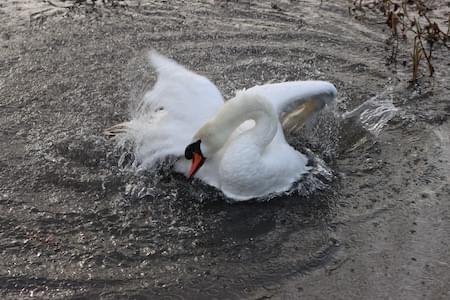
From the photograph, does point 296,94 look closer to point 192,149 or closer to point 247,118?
point 247,118

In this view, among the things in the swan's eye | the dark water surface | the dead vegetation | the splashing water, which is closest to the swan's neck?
the swan's eye

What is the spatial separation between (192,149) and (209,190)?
0.48 metres

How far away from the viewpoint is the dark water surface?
15.6ft

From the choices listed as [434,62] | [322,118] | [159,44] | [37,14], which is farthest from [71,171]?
[434,62]

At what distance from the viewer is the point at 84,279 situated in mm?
4637

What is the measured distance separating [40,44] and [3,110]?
178cm

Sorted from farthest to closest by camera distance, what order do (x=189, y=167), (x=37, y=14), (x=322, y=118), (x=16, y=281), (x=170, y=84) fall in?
(x=37, y=14)
(x=322, y=118)
(x=170, y=84)
(x=189, y=167)
(x=16, y=281)

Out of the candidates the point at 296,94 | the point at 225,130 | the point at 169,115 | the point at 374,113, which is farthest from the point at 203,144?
the point at 374,113

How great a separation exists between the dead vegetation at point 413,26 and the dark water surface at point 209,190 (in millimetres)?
236

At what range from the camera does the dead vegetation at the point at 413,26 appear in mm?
8246

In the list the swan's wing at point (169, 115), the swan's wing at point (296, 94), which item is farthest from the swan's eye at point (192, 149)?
the swan's wing at point (296, 94)

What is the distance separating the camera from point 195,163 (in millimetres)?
5508

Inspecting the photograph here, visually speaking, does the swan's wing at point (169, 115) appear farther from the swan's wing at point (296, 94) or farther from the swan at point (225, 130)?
the swan's wing at point (296, 94)

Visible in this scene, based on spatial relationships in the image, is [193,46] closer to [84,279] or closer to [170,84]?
[170,84]
